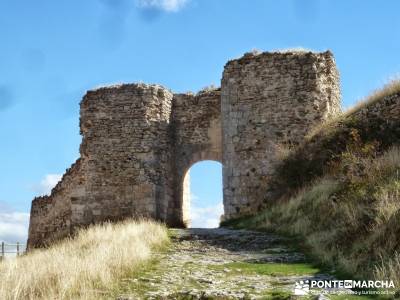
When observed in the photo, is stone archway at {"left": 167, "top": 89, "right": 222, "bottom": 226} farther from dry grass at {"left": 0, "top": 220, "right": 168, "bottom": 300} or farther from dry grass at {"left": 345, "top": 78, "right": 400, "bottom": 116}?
dry grass at {"left": 0, "top": 220, "right": 168, "bottom": 300}

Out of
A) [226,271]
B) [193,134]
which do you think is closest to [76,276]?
[226,271]

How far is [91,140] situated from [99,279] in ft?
36.8

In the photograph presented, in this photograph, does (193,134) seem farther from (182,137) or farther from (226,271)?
(226,271)

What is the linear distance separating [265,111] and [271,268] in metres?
8.73

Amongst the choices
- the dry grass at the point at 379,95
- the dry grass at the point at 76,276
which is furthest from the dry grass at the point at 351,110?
the dry grass at the point at 76,276

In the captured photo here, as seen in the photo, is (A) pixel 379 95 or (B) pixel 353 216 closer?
(B) pixel 353 216

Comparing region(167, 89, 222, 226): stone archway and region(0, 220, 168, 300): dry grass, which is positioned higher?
region(167, 89, 222, 226): stone archway

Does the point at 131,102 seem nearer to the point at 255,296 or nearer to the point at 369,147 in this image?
the point at 369,147

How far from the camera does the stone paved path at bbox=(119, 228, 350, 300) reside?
547cm

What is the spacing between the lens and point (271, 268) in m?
6.94

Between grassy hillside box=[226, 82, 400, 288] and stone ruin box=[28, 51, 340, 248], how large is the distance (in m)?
1.04

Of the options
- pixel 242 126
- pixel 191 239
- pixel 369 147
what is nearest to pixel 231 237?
pixel 191 239

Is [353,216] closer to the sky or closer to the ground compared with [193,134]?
closer to the ground

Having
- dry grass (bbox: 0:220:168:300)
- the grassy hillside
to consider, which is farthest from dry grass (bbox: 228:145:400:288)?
dry grass (bbox: 0:220:168:300)
